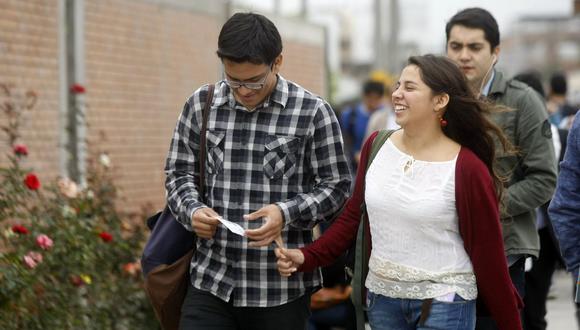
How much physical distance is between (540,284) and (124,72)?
454cm

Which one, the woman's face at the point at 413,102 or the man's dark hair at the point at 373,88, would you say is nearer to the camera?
the woman's face at the point at 413,102

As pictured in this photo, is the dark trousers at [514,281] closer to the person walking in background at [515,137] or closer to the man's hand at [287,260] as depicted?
the person walking in background at [515,137]

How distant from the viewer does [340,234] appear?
4.64 meters

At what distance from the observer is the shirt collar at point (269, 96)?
4.59 metres

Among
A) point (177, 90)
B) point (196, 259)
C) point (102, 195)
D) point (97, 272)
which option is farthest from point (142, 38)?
point (196, 259)

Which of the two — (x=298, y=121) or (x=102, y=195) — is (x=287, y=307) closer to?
(x=298, y=121)

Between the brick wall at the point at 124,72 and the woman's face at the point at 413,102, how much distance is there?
152 inches

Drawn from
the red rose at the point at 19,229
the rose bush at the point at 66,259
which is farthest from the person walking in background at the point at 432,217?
the red rose at the point at 19,229

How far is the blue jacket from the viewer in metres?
4.49

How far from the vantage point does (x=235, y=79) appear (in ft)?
14.5

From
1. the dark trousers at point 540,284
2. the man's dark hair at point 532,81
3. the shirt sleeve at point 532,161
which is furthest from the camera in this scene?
the man's dark hair at point 532,81

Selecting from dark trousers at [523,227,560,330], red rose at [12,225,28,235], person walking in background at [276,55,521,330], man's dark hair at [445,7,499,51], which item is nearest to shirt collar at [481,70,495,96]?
man's dark hair at [445,7,499,51]

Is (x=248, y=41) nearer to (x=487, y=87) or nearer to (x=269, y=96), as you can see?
(x=269, y=96)

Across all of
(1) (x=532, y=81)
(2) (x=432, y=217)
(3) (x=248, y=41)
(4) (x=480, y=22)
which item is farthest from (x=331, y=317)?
(3) (x=248, y=41)
